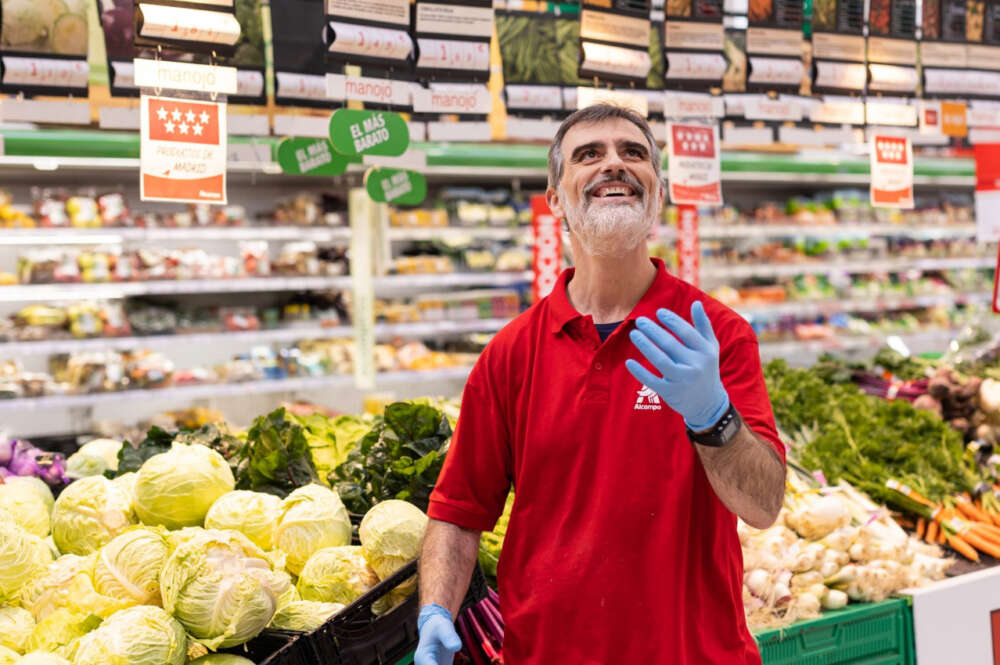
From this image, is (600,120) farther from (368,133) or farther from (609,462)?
(368,133)

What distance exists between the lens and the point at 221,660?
182cm

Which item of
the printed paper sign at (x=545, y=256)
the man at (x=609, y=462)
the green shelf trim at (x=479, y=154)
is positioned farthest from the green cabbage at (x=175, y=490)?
the printed paper sign at (x=545, y=256)

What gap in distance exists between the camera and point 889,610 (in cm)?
306

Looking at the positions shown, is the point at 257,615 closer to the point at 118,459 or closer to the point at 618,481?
the point at 618,481

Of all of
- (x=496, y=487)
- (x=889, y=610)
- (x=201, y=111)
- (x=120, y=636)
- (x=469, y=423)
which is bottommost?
(x=889, y=610)

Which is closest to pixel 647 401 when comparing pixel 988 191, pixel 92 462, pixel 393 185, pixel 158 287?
pixel 92 462

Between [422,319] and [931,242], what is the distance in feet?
19.7

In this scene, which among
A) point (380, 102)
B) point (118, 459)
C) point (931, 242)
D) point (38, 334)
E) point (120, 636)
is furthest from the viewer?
point (931, 242)

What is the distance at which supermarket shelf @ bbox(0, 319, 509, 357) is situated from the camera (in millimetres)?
6199

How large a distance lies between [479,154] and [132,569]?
528 cm

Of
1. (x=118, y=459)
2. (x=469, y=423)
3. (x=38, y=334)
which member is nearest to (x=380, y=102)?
(x=118, y=459)

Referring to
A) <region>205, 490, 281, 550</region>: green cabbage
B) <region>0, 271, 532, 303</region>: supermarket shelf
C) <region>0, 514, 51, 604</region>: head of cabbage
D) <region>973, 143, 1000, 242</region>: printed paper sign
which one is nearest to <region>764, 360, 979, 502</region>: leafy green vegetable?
<region>973, 143, 1000, 242</region>: printed paper sign

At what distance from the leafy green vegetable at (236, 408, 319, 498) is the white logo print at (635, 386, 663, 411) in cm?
129

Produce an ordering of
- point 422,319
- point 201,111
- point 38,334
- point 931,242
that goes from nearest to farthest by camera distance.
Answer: point 201,111 → point 38,334 → point 422,319 → point 931,242
